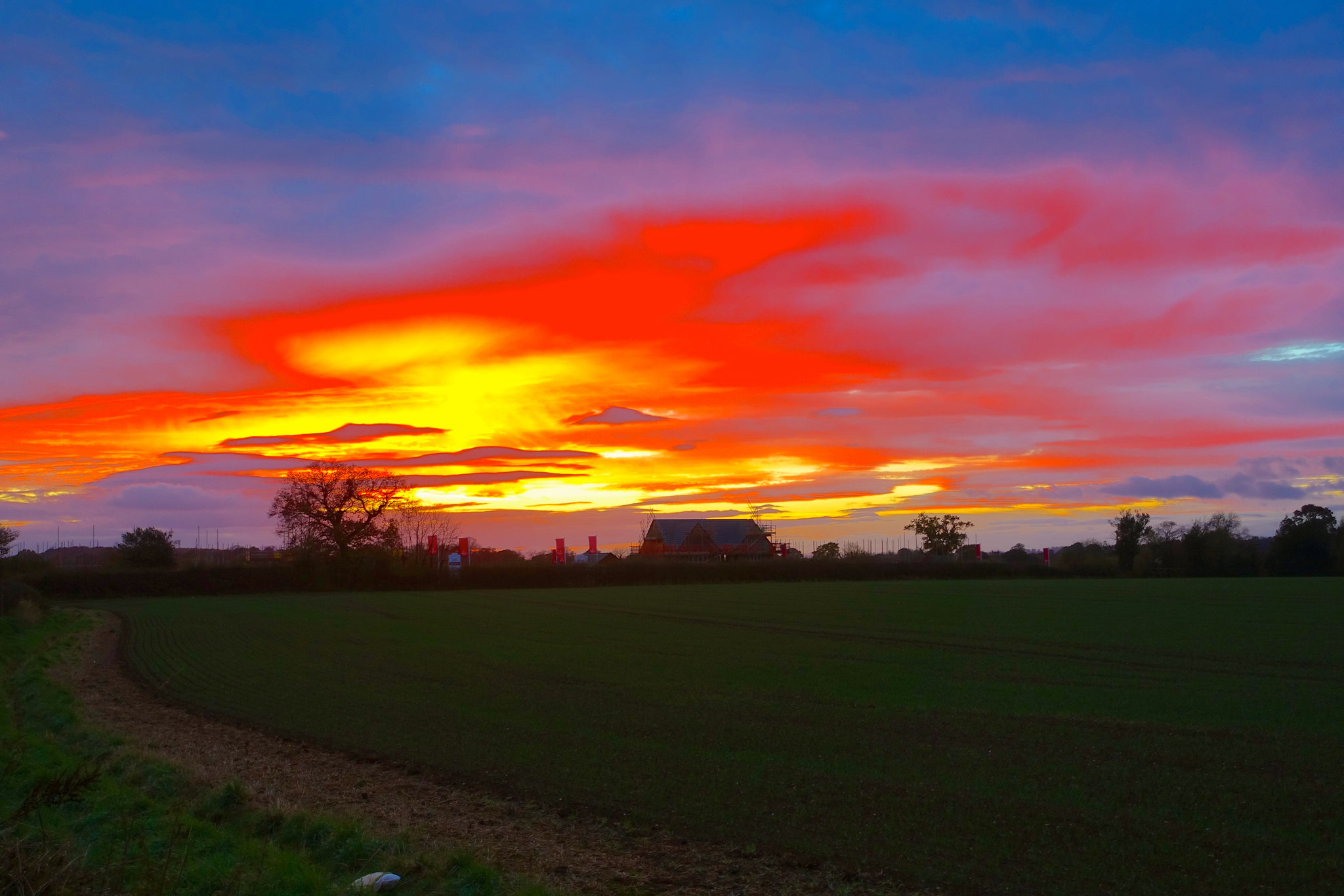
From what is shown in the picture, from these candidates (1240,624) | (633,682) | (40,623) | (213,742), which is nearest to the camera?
(213,742)

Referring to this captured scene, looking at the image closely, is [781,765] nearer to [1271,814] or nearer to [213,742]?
[1271,814]

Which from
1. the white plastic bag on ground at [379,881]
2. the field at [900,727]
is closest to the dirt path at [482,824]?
the field at [900,727]

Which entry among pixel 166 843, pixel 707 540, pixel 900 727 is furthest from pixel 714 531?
pixel 166 843

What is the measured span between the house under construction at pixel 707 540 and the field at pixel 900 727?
86515 millimetres

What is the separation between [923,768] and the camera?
11.2 metres

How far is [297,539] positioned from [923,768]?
75572mm

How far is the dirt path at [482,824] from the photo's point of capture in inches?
297

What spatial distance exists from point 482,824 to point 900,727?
6727mm

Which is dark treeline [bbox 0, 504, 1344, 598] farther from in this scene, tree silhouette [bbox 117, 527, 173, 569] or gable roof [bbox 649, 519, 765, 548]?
gable roof [bbox 649, 519, 765, 548]

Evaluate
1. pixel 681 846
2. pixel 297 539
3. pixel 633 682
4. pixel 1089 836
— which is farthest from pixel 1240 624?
pixel 297 539

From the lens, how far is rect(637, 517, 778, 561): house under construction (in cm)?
12056

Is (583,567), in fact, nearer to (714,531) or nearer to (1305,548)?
(714,531)

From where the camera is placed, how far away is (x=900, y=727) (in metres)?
13.9

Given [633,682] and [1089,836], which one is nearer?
[1089,836]
